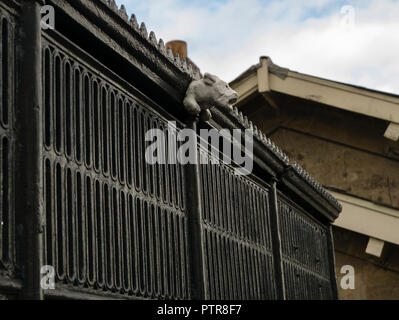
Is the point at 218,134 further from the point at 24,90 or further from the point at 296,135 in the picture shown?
the point at 296,135

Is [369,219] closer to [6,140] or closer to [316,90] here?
[316,90]

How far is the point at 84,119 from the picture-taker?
5.76 meters

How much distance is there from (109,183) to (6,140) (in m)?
1.32

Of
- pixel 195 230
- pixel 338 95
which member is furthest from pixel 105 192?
pixel 338 95

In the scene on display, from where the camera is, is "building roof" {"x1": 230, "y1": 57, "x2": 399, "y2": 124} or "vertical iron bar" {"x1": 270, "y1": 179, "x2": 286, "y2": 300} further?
"building roof" {"x1": 230, "y1": 57, "x2": 399, "y2": 124}

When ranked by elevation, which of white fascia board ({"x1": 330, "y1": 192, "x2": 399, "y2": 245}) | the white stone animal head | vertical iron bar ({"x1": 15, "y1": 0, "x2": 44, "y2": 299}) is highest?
white fascia board ({"x1": 330, "y1": 192, "x2": 399, "y2": 245})

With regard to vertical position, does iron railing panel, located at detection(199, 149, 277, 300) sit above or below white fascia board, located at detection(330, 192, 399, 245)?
below

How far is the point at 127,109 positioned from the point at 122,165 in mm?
488

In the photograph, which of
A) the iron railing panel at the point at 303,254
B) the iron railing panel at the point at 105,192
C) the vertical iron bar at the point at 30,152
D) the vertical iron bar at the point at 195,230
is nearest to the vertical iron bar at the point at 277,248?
the iron railing panel at the point at 303,254

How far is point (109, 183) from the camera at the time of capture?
5.96 m

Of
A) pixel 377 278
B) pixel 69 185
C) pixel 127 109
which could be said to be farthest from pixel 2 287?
pixel 377 278

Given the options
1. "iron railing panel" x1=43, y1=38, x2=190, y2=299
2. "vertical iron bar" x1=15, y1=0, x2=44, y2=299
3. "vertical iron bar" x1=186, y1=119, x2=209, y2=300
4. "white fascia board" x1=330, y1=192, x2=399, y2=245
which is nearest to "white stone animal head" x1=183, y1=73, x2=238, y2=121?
"vertical iron bar" x1=186, y1=119, x2=209, y2=300

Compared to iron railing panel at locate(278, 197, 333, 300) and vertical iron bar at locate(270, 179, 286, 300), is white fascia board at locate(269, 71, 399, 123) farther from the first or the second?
vertical iron bar at locate(270, 179, 286, 300)

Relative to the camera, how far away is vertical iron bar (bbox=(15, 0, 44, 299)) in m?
4.66
